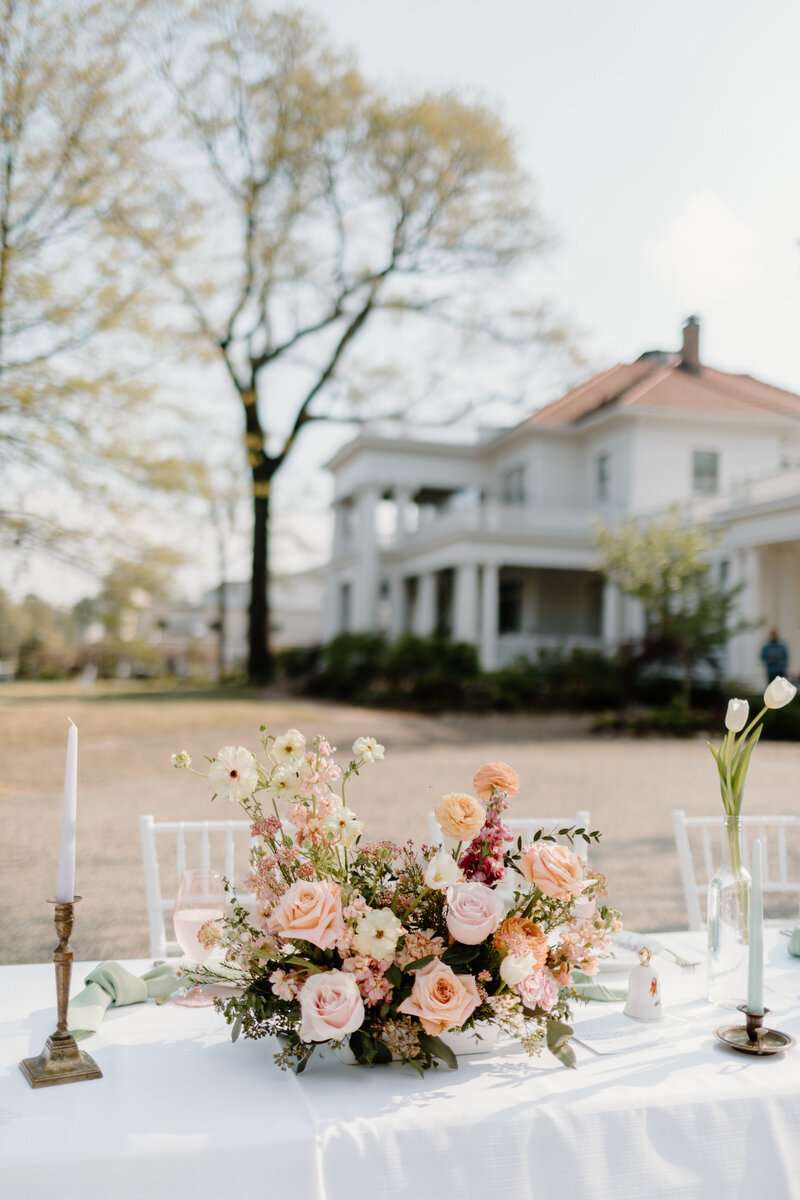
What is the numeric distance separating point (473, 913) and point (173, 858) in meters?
6.86

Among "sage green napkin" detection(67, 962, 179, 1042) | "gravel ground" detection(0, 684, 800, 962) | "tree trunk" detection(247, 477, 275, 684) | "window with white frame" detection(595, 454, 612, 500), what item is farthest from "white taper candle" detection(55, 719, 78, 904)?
"tree trunk" detection(247, 477, 275, 684)

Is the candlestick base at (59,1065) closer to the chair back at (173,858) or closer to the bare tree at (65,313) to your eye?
the chair back at (173,858)

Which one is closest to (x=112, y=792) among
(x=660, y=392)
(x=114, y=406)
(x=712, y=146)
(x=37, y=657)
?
(x=114, y=406)

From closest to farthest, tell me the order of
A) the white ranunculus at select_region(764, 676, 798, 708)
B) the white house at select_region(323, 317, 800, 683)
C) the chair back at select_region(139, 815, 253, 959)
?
the white ranunculus at select_region(764, 676, 798, 708) → the chair back at select_region(139, 815, 253, 959) → the white house at select_region(323, 317, 800, 683)

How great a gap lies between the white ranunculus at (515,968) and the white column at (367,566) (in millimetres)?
28715

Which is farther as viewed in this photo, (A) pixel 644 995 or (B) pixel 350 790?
(B) pixel 350 790

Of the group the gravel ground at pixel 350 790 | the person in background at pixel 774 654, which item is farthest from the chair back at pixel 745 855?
the person in background at pixel 774 654

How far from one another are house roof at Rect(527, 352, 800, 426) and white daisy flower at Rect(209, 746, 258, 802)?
24.5 metres

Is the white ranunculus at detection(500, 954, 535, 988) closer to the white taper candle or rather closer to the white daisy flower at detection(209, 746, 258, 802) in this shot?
the white daisy flower at detection(209, 746, 258, 802)

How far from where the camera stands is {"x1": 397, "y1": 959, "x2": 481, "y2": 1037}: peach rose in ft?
6.02

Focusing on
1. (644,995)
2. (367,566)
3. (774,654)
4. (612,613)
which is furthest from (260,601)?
(644,995)

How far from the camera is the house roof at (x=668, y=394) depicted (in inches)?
1013

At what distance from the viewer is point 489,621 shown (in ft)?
80.2

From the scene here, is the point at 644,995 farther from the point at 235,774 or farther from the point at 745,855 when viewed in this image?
the point at 235,774
